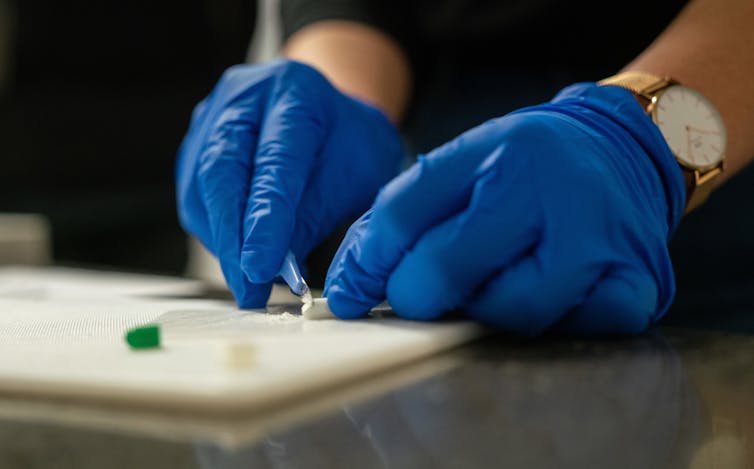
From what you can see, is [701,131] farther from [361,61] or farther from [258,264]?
[361,61]

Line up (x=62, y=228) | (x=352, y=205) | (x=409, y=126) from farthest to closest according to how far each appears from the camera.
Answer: (x=62, y=228)
(x=409, y=126)
(x=352, y=205)

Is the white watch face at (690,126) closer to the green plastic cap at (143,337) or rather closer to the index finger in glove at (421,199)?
the index finger in glove at (421,199)

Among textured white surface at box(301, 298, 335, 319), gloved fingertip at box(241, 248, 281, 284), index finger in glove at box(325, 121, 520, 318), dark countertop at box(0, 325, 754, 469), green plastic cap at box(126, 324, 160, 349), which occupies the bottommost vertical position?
textured white surface at box(301, 298, 335, 319)

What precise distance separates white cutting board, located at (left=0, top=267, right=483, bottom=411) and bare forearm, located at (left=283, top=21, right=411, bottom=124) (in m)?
0.54

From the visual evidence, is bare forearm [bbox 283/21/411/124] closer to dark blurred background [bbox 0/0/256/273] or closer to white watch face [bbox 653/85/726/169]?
white watch face [bbox 653/85/726/169]

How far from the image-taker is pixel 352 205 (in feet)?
3.33

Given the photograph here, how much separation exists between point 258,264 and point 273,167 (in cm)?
13

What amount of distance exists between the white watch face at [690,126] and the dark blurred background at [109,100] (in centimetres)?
170

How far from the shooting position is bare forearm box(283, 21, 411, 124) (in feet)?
4.23

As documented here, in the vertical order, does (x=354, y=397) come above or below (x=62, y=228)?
above

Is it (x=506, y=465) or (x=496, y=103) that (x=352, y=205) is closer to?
(x=496, y=103)

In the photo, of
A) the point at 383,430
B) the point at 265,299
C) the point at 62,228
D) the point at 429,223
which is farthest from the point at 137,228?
the point at 383,430

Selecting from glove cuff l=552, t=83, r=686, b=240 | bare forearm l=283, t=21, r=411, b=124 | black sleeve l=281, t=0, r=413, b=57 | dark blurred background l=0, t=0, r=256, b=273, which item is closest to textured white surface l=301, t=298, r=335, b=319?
glove cuff l=552, t=83, r=686, b=240

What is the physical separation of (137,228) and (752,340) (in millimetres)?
1769
